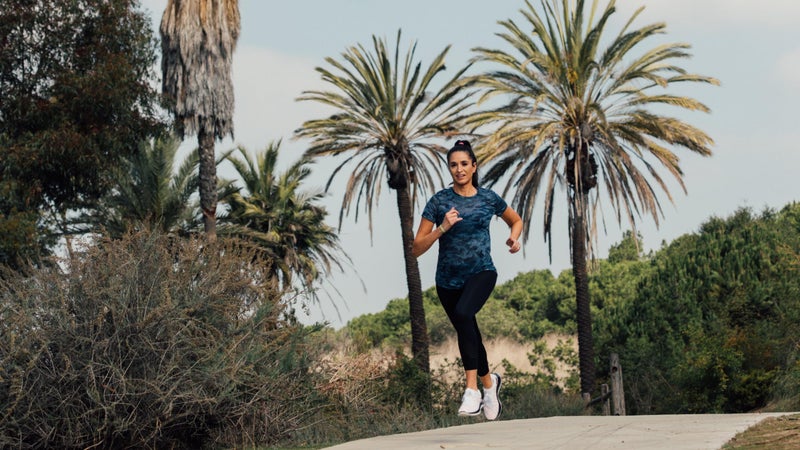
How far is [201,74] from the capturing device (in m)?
34.8

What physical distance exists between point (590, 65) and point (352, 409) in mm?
16849

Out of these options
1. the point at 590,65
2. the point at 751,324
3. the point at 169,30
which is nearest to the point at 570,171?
the point at 590,65

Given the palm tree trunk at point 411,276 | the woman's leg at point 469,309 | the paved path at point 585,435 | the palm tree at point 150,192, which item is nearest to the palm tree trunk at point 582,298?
the palm tree trunk at point 411,276

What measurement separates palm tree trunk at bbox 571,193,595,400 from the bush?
59.0 ft

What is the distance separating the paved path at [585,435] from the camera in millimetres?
9938

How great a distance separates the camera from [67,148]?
108ft

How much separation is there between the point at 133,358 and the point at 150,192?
2590 cm

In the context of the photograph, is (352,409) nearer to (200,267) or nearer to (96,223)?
(200,267)

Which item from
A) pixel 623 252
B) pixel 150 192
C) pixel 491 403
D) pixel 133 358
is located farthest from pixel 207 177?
pixel 623 252

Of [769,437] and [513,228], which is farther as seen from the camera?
[769,437]

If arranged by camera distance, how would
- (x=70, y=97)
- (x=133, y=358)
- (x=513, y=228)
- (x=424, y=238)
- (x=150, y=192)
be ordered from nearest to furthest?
(x=424, y=238)
(x=513, y=228)
(x=133, y=358)
(x=70, y=97)
(x=150, y=192)

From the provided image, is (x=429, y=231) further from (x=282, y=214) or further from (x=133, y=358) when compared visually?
(x=282, y=214)

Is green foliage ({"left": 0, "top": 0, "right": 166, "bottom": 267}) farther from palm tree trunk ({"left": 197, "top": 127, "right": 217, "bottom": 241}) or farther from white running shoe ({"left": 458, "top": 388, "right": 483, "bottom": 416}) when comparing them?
white running shoe ({"left": 458, "top": 388, "right": 483, "bottom": 416})

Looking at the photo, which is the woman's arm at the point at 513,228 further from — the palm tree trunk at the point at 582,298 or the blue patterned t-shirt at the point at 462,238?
the palm tree trunk at the point at 582,298
